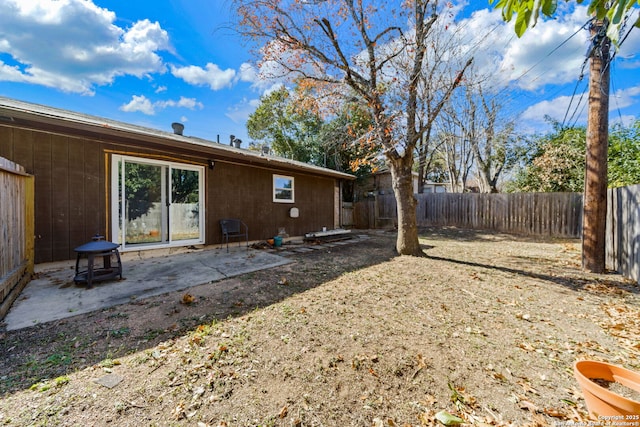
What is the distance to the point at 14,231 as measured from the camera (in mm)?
3211

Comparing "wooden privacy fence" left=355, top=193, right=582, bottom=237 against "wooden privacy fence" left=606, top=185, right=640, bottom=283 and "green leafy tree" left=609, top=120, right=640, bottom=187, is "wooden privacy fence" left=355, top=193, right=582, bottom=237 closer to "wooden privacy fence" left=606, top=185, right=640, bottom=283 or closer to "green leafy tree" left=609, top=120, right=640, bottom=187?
"green leafy tree" left=609, top=120, right=640, bottom=187

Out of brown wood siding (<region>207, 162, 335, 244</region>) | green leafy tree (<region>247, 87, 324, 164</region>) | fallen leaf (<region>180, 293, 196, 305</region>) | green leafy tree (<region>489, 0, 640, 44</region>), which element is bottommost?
fallen leaf (<region>180, 293, 196, 305</region>)

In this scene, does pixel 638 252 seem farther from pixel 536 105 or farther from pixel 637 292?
pixel 536 105

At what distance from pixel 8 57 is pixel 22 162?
16.7 ft

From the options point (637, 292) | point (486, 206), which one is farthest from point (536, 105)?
point (637, 292)

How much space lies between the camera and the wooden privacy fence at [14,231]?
2809 millimetres

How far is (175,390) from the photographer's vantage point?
164 cm

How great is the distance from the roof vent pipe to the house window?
3201 mm

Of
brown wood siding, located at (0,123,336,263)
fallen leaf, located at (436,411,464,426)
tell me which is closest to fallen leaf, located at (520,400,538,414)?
fallen leaf, located at (436,411,464,426)

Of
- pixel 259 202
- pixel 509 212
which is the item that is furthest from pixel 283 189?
pixel 509 212

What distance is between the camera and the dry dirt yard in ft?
4.88

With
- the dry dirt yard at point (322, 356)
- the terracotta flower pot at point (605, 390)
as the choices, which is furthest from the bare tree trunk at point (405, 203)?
the terracotta flower pot at point (605, 390)

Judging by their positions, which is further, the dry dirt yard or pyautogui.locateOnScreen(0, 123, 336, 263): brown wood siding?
pyautogui.locateOnScreen(0, 123, 336, 263): brown wood siding

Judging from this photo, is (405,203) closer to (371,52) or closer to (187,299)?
(371,52)
